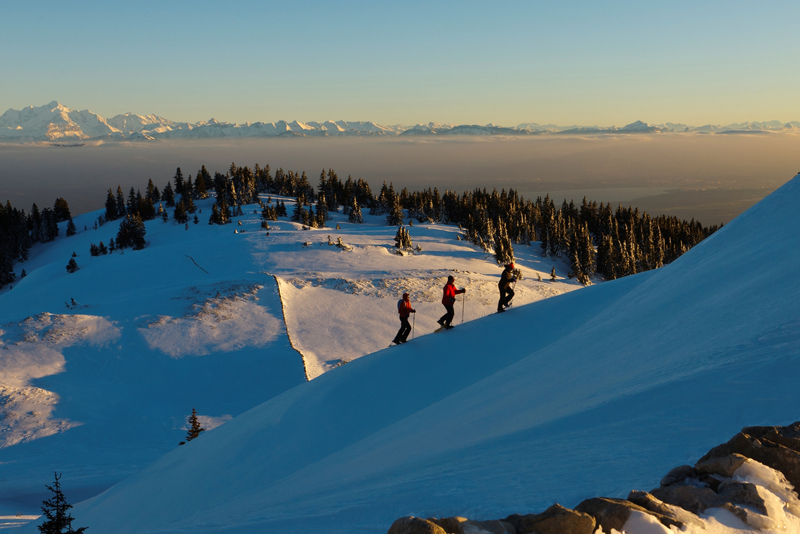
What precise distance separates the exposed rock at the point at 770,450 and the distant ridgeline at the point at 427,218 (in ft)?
238

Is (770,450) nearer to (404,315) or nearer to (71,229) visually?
(404,315)

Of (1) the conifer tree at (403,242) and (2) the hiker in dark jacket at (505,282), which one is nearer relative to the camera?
(2) the hiker in dark jacket at (505,282)

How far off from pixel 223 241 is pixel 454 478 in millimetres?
68198

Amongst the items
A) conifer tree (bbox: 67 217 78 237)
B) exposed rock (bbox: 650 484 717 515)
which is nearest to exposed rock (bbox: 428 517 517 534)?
exposed rock (bbox: 650 484 717 515)

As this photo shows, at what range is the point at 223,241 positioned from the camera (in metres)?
69.4

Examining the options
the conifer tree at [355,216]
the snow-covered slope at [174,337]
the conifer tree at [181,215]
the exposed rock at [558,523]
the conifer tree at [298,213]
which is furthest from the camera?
the conifer tree at [355,216]

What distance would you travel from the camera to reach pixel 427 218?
119 metres

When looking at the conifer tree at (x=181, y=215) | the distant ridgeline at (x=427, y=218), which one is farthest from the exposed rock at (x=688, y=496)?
the conifer tree at (x=181, y=215)

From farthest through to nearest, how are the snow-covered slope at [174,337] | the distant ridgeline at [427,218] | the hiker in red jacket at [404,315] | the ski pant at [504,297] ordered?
the distant ridgeline at [427,218] < the snow-covered slope at [174,337] < the ski pant at [504,297] < the hiker in red jacket at [404,315]

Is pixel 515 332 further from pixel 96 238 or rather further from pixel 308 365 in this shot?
pixel 96 238

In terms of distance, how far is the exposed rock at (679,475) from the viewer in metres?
4.88

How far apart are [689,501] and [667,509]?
1.09ft

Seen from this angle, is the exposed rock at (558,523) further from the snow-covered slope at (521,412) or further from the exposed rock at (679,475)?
the exposed rock at (679,475)

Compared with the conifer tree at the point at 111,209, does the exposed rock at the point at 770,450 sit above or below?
above
